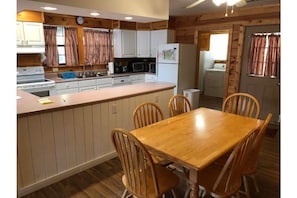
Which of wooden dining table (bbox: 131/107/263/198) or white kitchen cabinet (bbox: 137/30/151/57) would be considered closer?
wooden dining table (bbox: 131/107/263/198)

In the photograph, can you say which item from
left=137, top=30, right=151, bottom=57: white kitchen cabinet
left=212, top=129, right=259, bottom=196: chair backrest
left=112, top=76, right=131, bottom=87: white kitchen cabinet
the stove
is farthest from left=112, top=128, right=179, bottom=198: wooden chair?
left=137, top=30, right=151, bottom=57: white kitchen cabinet

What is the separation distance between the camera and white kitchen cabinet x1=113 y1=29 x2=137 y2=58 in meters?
5.40

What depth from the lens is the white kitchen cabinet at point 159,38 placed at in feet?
17.9

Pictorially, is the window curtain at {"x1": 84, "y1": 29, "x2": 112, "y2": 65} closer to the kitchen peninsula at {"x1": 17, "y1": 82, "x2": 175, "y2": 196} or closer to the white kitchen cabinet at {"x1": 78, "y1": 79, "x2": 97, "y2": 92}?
the white kitchen cabinet at {"x1": 78, "y1": 79, "x2": 97, "y2": 92}

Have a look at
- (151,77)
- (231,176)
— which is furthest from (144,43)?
(231,176)

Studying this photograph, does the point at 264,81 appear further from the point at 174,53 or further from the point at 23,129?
the point at 23,129

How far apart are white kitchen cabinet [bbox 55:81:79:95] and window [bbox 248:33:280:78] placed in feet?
12.0

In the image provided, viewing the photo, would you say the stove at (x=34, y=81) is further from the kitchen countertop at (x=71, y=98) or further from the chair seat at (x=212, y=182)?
the chair seat at (x=212, y=182)

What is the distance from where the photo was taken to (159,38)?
18.2ft

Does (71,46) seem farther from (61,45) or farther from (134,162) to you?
(134,162)

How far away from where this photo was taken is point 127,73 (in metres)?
5.51

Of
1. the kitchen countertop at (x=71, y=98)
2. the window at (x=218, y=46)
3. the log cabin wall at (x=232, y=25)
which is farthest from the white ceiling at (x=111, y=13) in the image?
the window at (x=218, y=46)
